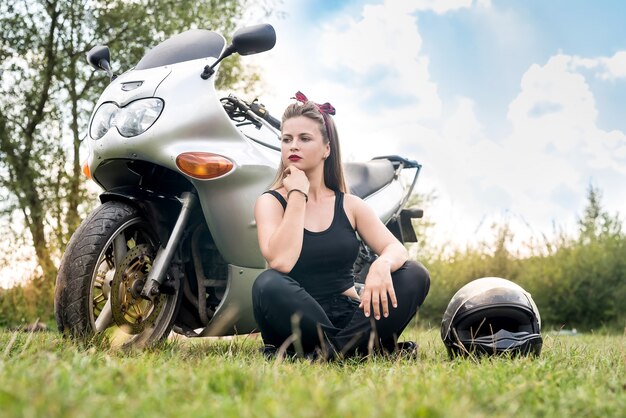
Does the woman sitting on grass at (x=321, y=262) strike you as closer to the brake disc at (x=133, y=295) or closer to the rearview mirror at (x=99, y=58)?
the brake disc at (x=133, y=295)

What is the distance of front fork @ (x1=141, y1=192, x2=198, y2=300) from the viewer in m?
3.00

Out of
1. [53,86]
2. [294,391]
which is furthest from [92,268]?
[53,86]

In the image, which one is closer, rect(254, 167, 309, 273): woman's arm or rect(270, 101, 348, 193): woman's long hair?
rect(254, 167, 309, 273): woman's arm

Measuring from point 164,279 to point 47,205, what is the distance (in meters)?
8.44

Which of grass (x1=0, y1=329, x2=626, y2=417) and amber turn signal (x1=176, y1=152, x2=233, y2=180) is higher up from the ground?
amber turn signal (x1=176, y1=152, x2=233, y2=180)

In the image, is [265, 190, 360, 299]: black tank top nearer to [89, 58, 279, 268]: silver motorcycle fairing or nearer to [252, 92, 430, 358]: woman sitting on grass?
[252, 92, 430, 358]: woman sitting on grass

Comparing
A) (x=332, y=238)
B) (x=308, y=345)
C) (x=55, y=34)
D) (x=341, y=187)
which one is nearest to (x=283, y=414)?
(x=308, y=345)

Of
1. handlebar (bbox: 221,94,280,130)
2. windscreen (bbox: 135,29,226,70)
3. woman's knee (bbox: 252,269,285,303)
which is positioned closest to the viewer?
woman's knee (bbox: 252,269,285,303)

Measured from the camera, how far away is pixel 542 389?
1.95 metres

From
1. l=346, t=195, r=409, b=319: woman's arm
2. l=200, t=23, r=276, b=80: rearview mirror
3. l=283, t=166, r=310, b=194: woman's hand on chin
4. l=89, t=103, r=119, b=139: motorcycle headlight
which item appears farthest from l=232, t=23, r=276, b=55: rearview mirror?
l=346, t=195, r=409, b=319: woman's arm

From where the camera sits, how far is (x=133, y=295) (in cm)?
310

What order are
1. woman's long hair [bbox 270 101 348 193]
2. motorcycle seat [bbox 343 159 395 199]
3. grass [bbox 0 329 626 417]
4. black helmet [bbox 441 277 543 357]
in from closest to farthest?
grass [bbox 0 329 626 417] → black helmet [bbox 441 277 543 357] → woman's long hair [bbox 270 101 348 193] → motorcycle seat [bbox 343 159 395 199]

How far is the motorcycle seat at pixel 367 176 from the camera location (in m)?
4.44

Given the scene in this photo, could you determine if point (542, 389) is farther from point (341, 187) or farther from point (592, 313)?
point (592, 313)
